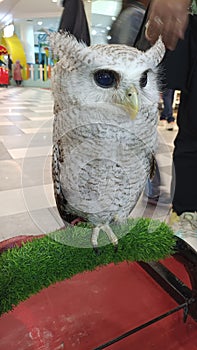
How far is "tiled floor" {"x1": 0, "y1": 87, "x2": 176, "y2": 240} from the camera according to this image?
1.39 ft

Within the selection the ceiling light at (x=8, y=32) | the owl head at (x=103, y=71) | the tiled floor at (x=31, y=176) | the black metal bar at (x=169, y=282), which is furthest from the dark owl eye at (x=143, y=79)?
the ceiling light at (x=8, y=32)

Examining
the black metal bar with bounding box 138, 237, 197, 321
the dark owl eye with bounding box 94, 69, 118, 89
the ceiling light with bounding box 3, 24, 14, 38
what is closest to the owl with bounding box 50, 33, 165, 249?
the dark owl eye with bounding box 94, 69, 118, 89

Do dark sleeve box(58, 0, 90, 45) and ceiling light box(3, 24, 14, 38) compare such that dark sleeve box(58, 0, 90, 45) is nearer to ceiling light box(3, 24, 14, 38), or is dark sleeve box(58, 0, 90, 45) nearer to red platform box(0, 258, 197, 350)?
red platform box(0, 258, 197, 350)

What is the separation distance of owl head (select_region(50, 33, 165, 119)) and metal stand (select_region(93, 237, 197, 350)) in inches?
12.4

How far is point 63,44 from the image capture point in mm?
296

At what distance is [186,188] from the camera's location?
0.85 m

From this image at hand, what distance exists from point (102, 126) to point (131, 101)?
0.18 ft

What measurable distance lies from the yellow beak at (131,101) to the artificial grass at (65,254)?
0.80 ft

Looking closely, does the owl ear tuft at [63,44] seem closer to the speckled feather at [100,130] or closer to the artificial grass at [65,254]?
the speckled feather at [100,130]

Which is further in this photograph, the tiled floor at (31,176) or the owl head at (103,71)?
the tiled floor at (31,176)

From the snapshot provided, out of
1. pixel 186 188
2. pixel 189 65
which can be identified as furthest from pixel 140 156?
pixel 186 188

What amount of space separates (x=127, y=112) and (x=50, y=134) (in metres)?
0.14

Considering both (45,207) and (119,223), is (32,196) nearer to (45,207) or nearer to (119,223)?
(45,207)

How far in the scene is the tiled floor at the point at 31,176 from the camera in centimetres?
42
